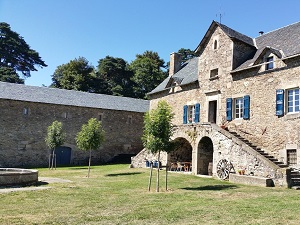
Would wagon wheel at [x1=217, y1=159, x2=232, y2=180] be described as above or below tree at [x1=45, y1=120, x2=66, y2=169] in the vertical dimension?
below

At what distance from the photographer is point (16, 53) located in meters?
48.0

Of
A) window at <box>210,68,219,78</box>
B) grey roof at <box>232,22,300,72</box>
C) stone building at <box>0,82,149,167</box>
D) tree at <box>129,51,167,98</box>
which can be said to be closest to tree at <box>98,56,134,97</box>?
tree at <box>129,51,167,98</box>

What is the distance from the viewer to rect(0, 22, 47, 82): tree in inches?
1847

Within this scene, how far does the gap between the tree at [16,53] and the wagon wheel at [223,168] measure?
121 ft

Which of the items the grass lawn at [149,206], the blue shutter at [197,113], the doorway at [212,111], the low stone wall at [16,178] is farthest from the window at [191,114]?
the low stone wall at [16,178]

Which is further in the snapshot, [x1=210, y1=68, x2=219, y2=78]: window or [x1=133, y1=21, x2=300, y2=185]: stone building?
[x1=210, y1=68, x2=219, y2=78]: window

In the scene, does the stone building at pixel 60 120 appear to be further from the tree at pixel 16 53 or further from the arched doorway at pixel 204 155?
the tree at pixel 16 53

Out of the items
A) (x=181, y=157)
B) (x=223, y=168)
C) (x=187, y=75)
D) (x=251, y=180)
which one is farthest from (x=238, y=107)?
(x=187, y=75)

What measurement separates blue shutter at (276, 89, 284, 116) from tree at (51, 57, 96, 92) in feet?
108

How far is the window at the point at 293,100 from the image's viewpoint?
15.3 meters

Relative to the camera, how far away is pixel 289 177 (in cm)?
1319

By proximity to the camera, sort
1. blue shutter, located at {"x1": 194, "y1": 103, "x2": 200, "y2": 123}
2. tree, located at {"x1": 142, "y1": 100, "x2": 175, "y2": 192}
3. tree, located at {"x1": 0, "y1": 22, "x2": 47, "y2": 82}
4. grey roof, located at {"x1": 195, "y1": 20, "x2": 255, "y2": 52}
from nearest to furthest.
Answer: tree, located at {"x1": 142, "y1": 100, "x2": 175, "y2": 192}, grey roof, located at {"x1": 195, "y1": 20, "x2": 255, "y2": 52}, blue shutter, located at {"x1": 194, "y1": 103, "x2": 200, "y2": 123}, tree, located at {"x1": 0, "y1": 22, "x2": 47, "y2": 82}

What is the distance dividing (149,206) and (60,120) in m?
21.2

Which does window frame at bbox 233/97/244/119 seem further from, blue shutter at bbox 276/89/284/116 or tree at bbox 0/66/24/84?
tree at bbox 0/66/24/84
